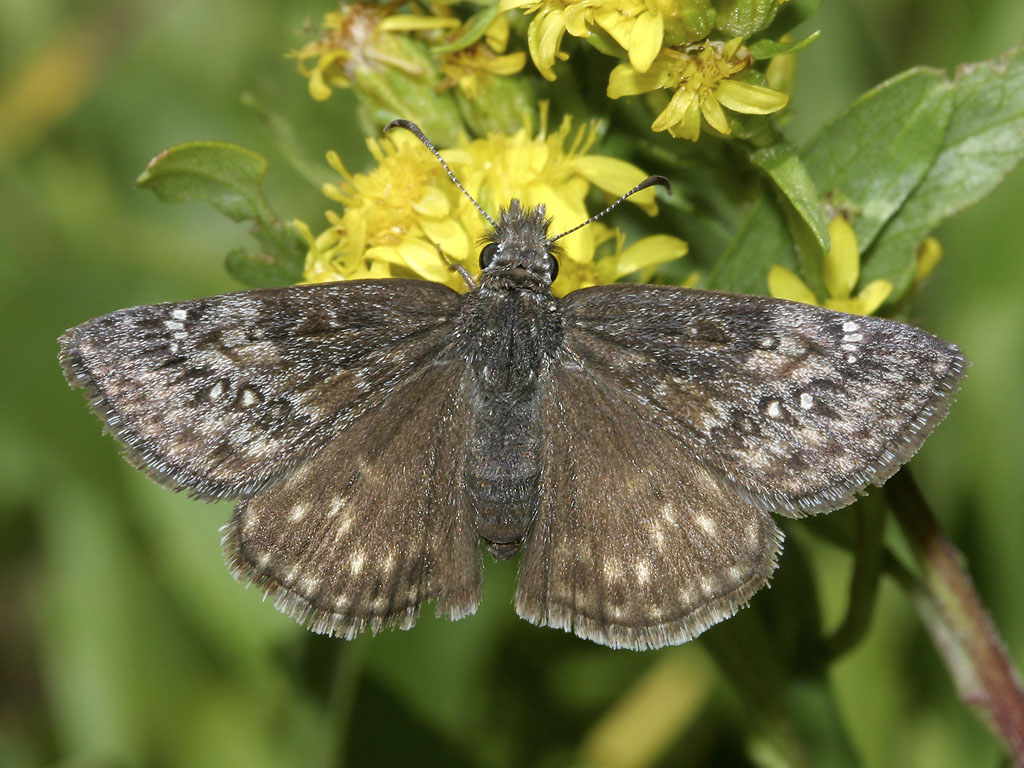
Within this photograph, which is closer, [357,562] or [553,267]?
[357,562]

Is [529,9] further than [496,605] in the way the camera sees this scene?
No

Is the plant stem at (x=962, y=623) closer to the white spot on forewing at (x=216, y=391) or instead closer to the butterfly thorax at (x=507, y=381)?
the butterfly thorax at (x=507, y=381)

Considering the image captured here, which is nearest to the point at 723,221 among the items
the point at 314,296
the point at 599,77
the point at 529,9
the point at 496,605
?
the point at 599,77

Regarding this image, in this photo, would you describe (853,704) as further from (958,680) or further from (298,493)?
(298,493)

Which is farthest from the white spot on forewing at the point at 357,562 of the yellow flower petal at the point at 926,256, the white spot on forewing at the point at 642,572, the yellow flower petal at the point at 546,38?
the yellow flower petal at the point at 926,256

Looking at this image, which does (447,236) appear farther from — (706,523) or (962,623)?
(962,623)

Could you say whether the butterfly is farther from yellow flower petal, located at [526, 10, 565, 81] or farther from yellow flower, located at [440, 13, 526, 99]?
yellow flower petal, located at [526, 10, 565, 81]

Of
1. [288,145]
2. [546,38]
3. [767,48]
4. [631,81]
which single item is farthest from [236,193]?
[767,48]
